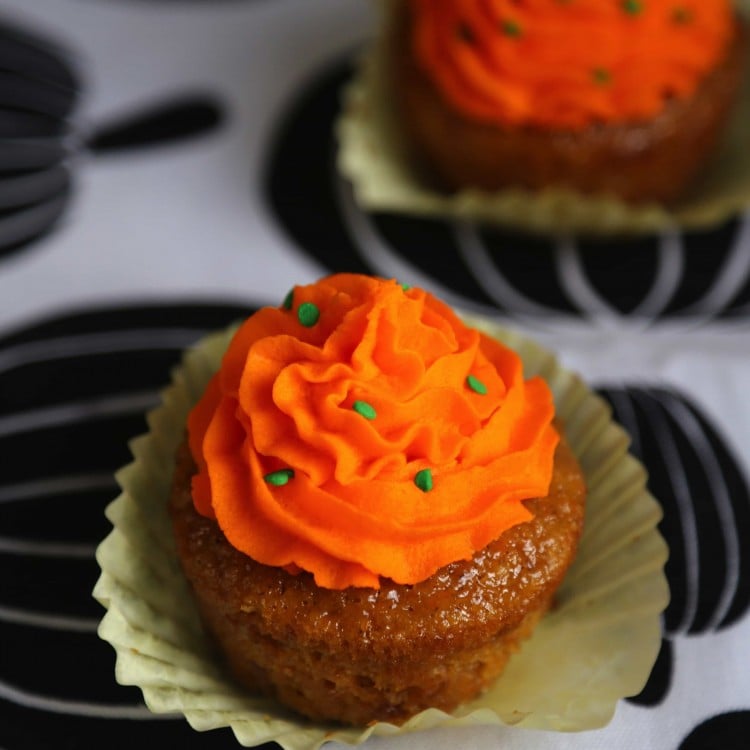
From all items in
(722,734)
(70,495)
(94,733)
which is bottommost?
(722,734)

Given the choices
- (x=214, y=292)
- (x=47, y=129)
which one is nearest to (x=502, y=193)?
(x=214, y=292)

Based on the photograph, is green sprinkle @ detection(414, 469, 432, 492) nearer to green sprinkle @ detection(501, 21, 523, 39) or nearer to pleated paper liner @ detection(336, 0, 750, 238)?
pleated paper liner @ detection(336, 0, 750, 238)

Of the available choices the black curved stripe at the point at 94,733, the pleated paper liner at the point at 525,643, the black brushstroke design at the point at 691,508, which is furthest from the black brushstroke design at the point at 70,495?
the black brushstroke design at the point at 691,508

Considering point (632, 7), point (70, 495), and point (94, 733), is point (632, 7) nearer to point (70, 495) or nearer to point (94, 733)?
point (70, 495)

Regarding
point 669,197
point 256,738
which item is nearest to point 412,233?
point 669,197

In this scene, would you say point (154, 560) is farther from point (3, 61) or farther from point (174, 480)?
point (3, 61)

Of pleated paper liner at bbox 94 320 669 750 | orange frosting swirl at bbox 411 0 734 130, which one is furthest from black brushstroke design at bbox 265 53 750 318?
pleated paper liner at bbox 94 320 669 750

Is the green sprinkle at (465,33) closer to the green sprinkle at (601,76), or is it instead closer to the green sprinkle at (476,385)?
the green sprinkle at (601,76)
